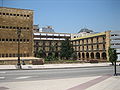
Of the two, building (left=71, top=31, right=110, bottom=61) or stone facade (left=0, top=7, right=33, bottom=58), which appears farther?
building (left=71, top=31, right=110, bottom=61)

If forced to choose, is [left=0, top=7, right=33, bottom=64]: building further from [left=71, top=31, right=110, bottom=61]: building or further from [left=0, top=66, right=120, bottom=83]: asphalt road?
[left=71, top=31, right=110, bottom=61]: building

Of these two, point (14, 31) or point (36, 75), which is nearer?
point (36, 75)

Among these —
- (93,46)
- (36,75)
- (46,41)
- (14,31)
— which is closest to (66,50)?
(93,46)

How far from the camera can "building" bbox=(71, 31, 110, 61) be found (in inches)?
2283

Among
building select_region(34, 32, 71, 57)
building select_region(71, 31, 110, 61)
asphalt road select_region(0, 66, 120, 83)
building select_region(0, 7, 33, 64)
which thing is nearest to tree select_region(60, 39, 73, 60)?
building select_region(71, 31, 110, 61)

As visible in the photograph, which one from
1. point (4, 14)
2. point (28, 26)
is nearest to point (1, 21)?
point (4, 14)

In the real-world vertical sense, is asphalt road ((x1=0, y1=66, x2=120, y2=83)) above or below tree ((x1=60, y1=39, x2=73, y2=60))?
below

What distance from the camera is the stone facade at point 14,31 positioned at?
45.4 m

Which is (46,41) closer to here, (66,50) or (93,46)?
(66,50)

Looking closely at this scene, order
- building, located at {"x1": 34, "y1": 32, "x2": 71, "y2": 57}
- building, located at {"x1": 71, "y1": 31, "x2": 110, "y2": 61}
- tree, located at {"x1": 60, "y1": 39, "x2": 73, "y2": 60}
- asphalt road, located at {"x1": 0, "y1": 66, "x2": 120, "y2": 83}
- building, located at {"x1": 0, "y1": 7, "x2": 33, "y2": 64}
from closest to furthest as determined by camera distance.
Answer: asphalt road, located at {"x1": 0, "y1": 66, "x2": 120, "y2": 83} → building, located at {"x1": 0, "y1": 7, "x2": 33, "y2": 64} → building, located at {"x1": 71, "y1": 31, "x2": 110, "y2": 61} → tree, located at {"x1": 60, "y1": 39, "x2": 73, "y2": 60} → building, located at {"x1": 34, "y1": 32, "x2": 71, "y2": 57}

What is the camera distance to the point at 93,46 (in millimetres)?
65312

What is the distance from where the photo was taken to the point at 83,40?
72.1 m

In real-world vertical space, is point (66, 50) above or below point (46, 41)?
below

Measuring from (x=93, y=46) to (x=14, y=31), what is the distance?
113 ft
